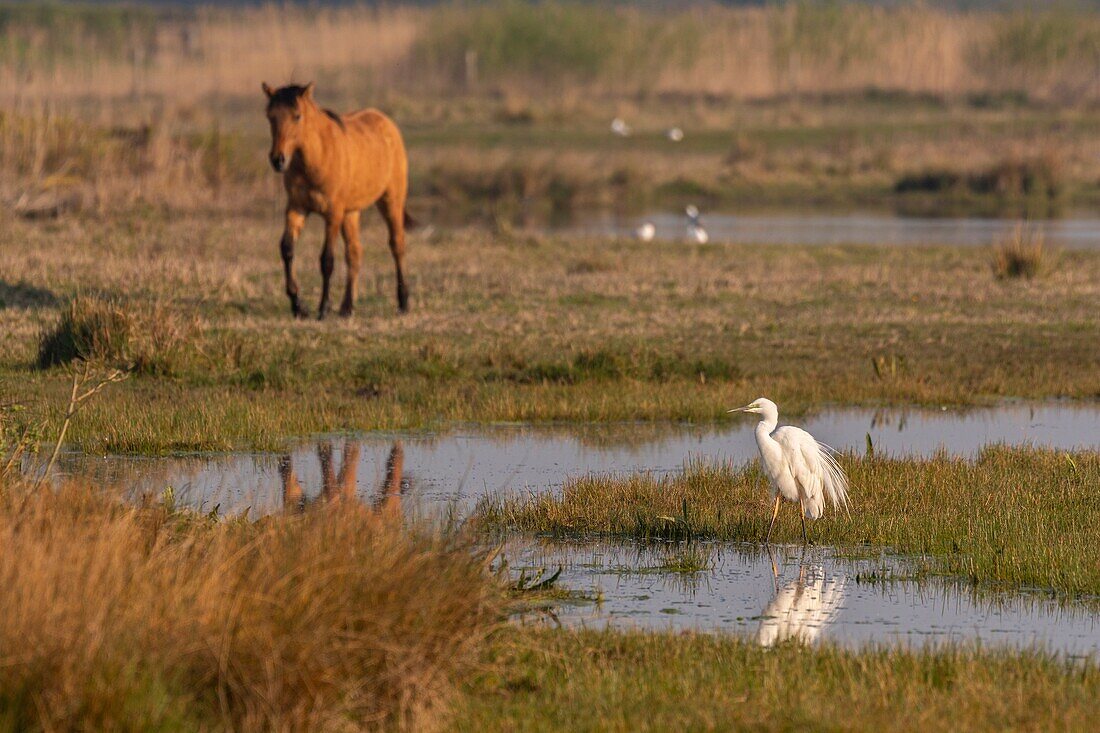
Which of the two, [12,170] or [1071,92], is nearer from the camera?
[12,170]

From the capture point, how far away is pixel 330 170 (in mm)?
17781

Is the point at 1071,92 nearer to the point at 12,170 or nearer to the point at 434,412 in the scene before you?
the point at 12,170

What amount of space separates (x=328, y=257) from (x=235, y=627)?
12.1 meters

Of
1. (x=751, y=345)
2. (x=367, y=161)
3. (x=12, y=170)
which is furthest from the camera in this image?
(x=12, y=170)

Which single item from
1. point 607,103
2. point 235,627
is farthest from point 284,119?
point 607,103

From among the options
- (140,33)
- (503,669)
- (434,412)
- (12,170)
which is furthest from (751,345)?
(140,33)

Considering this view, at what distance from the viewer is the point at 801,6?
61062mm

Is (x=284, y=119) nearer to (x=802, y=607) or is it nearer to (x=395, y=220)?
(x=395, y=220)

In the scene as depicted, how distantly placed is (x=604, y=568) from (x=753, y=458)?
3.21m

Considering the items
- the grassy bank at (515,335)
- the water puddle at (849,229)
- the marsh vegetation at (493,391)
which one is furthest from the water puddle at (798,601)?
the water puddle at (849,229)

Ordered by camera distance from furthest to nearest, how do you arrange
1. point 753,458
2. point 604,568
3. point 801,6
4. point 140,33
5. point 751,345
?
1. point 140,33
2. point 801,6
3. point 751,345
4. point 753,458
5. point 604,568

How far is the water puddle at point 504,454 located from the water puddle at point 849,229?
44.8 ft

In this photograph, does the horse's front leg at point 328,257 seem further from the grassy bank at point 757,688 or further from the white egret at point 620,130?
the white egret at point 620,130

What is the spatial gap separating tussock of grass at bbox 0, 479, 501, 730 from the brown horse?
10517mm
